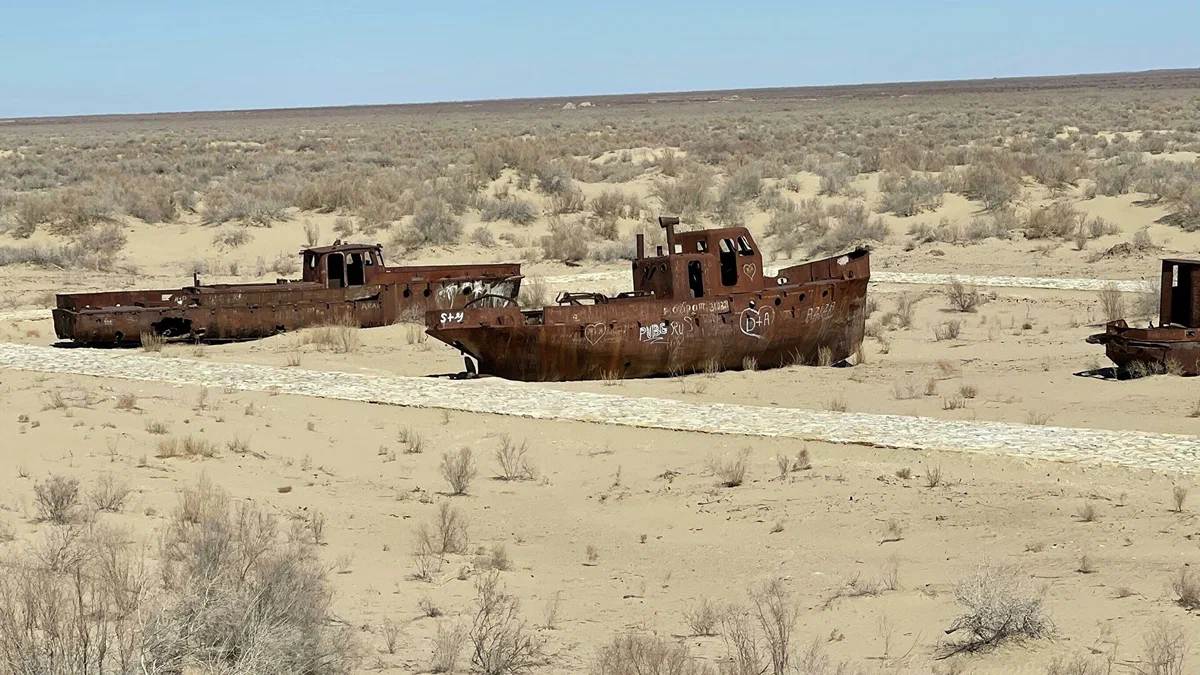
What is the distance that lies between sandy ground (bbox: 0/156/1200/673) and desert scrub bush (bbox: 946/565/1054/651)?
11cm

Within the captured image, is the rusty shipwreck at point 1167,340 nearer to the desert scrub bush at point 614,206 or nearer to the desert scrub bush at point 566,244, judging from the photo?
the desert scrub bush at point 566,244

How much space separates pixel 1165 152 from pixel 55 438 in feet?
130

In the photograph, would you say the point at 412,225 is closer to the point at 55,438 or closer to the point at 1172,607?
the point at 55,438

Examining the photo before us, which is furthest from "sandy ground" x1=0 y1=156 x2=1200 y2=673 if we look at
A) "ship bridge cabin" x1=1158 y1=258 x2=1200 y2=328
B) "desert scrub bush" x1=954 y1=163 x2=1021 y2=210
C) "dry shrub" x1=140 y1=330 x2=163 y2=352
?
"desert scrub bush" x1=954 y1=163 x2=1021 y2=210

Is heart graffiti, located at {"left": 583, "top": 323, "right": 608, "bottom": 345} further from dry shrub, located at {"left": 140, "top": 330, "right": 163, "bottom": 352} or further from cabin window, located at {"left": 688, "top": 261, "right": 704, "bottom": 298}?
dry shrub, located at {"left": 140, "top": 330, "right": 163, "bottom": 352}

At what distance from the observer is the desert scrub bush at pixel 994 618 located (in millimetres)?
7688

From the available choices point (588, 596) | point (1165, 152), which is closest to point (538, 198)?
point (1165, 152)

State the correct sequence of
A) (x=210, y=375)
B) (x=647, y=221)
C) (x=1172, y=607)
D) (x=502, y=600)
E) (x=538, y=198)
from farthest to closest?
(x=538, y=198) → (x=647, y=221) → (x=210, y=375) → (x=502, y=600) → (x=1172, y=607)

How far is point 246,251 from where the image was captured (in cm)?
3319

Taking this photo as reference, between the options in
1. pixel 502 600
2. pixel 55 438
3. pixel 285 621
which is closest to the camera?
pixel 285 621

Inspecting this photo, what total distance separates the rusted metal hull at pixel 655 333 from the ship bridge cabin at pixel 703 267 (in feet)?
0.98

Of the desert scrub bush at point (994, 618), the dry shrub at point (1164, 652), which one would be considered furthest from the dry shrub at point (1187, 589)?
the desert scrub bush at point (994, 618)

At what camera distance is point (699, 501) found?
11586mm

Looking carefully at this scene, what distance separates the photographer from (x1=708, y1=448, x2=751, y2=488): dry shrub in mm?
11914
